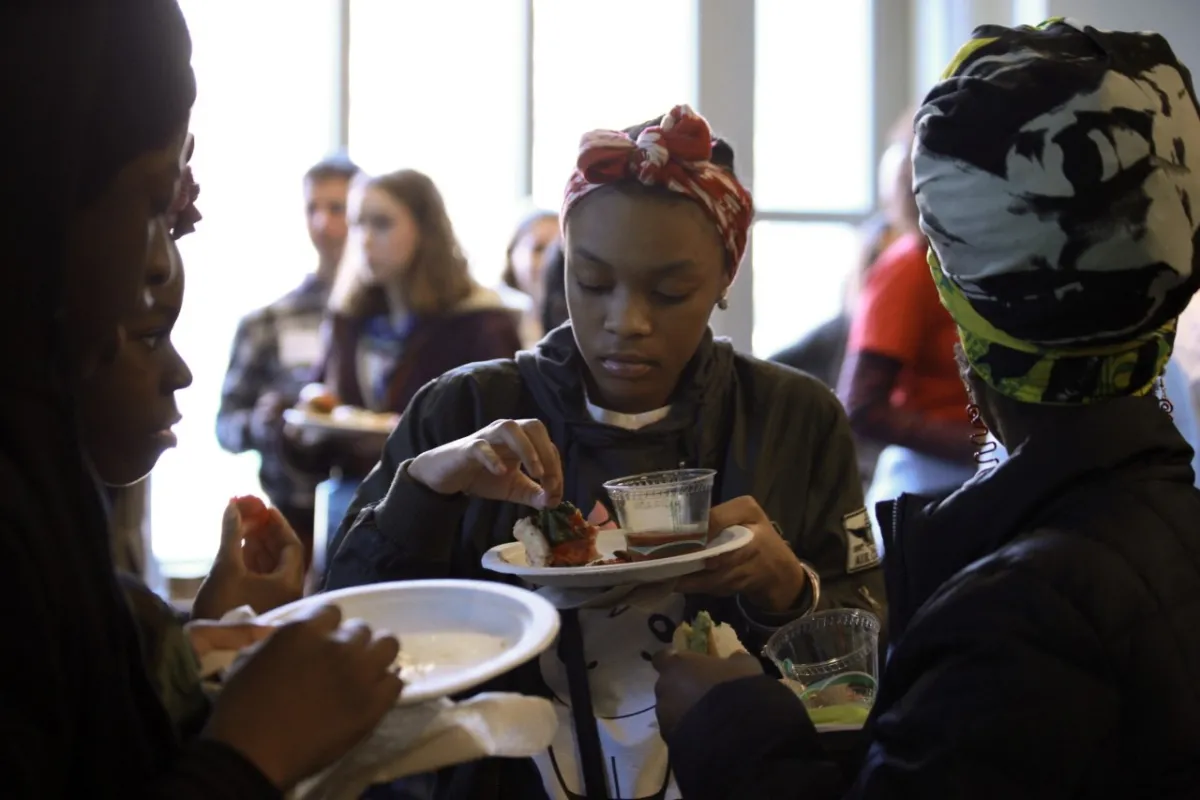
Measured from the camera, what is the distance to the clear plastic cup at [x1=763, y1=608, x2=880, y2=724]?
4.76ft

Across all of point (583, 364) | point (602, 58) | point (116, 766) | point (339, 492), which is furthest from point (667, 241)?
point (602, 58)

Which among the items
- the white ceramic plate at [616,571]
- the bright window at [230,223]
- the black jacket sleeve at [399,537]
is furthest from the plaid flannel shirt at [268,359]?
the white ceramic plate at [616,571]

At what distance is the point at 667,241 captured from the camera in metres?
1.75

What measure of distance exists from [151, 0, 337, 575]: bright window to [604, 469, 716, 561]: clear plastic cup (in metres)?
3.95

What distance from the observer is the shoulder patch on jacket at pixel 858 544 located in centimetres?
177

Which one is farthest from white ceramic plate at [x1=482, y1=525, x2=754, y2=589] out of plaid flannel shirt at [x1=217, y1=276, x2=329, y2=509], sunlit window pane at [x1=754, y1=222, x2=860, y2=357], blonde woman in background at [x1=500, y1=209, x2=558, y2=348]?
sunlit window pane at [x1=754, y1=222, x2=860, y2=357]

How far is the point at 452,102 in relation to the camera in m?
5.74

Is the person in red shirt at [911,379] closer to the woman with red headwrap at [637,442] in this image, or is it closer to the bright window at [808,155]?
the woman with red headwrap at [637,442]

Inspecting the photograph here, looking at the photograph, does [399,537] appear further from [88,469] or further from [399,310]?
[399,310]

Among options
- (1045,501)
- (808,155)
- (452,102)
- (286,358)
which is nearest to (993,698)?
(1045,501)

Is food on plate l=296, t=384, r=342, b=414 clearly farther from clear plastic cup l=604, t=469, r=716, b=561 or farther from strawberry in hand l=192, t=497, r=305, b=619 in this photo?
strawberry in hand l=192, t=497, r=305, b=619

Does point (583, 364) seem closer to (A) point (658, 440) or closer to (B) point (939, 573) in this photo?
(A) point (658, 440)

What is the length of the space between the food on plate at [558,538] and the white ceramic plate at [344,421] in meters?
1.93

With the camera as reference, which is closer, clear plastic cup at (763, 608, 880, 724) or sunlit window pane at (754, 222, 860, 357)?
clear plastic cup at (763, 608, 880, 724)
